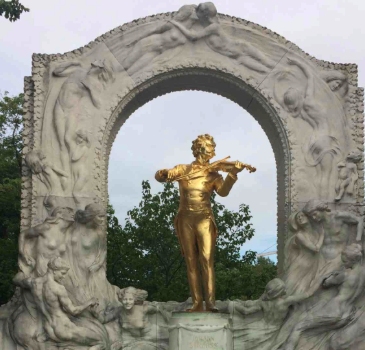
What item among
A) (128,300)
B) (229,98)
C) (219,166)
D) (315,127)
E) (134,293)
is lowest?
(128,300)

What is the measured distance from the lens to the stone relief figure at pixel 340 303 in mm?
10844

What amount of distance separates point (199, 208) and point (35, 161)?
8.70 feet

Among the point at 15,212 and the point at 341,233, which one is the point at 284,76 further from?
the point at 15,212

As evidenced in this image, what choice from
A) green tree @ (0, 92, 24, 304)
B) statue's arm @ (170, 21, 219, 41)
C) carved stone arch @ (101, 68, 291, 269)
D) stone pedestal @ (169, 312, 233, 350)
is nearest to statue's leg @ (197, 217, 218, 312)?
stone pedestal @ (169, 312, 233, 350)

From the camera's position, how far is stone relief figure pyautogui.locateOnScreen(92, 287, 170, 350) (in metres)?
11.1

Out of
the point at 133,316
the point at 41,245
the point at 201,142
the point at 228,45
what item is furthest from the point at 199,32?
the point at 133,316

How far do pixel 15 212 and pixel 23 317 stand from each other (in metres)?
9.61

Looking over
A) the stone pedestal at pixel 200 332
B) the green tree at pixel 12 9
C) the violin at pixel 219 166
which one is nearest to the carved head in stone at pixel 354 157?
the violin at pixel 219 166

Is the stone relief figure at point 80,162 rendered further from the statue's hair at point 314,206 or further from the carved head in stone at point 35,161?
the statue's hair at point 314,206

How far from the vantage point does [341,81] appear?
12.2m

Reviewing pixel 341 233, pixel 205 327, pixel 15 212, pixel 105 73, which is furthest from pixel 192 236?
pixel 15 212

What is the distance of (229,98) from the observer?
42.3ft

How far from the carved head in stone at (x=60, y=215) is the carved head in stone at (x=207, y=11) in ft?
11.7

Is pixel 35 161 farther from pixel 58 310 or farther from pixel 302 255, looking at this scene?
pixel 302 255
